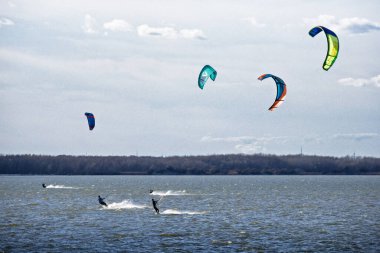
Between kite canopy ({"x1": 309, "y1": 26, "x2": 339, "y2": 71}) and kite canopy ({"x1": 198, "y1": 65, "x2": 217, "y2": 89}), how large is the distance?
10.6 metres

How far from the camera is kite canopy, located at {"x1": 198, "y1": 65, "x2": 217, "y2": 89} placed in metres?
47.0

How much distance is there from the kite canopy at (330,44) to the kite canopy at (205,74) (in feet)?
34.7

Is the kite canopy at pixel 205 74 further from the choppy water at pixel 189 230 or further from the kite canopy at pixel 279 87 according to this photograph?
the choppy water at pixel 189 230

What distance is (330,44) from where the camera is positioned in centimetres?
3788

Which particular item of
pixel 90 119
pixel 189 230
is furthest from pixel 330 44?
pixel 90 119

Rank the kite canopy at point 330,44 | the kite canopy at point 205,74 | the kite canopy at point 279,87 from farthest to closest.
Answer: the kite canopy at point 205,74 → the kite canopy at point 279,87 → the kite canopy at point 330,44

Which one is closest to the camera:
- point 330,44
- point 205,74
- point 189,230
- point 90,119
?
point 189,230

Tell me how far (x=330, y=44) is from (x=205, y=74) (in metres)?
12.3

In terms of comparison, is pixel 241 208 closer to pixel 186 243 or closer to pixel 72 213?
pixel 72 213

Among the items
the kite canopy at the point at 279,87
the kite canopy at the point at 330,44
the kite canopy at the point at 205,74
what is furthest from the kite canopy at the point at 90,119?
the kite canopy at the point at 330,44

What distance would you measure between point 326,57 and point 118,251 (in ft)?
56.6

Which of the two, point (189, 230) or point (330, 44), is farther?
point (330, 44)

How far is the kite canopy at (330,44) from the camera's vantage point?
37147 millimetres

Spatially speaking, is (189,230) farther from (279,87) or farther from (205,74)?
(205,74)
